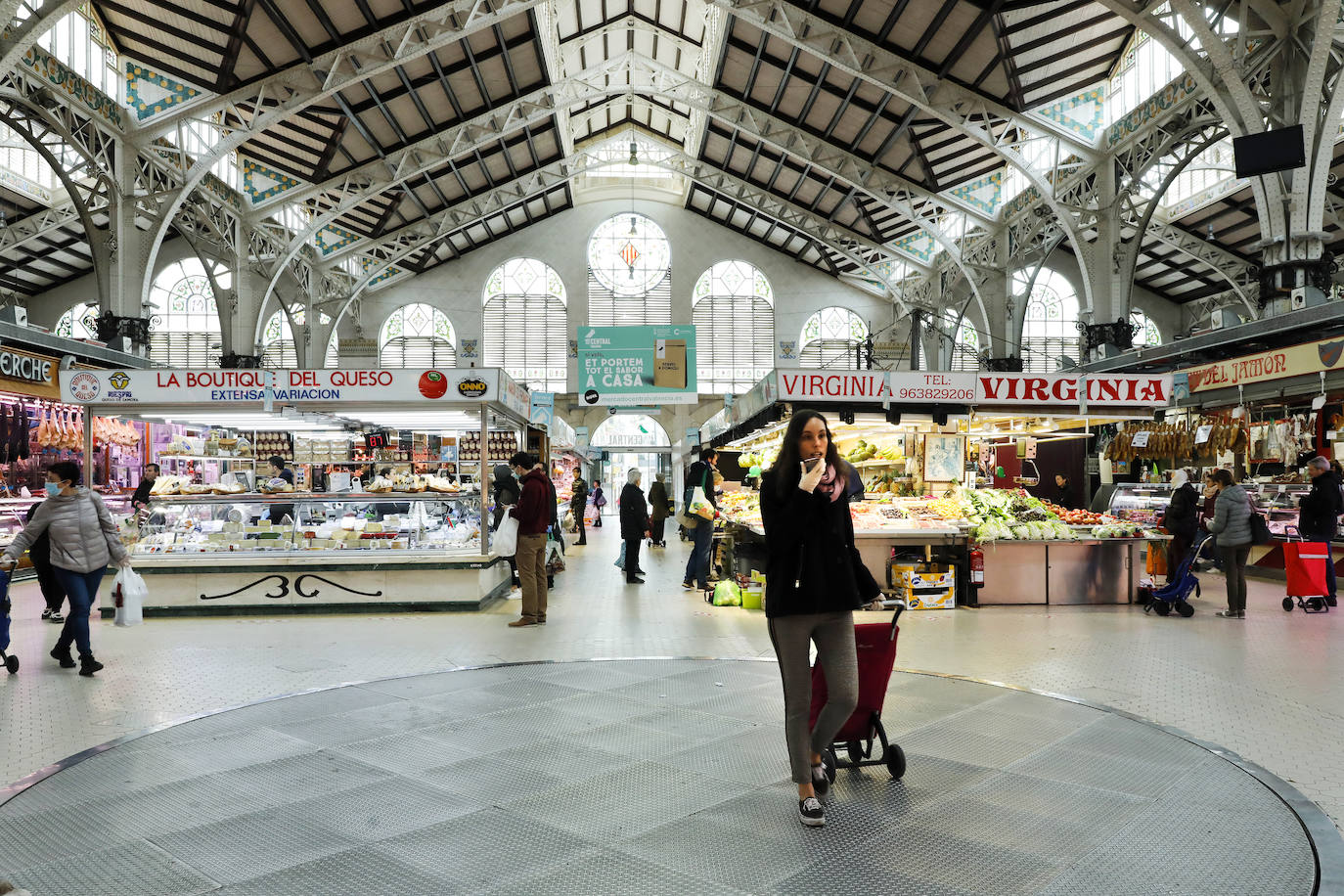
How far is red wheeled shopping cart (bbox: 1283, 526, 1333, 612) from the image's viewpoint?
26.7 ft

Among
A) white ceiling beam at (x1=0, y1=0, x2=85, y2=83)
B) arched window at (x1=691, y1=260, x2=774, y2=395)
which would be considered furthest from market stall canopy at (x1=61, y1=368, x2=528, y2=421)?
arched window at (x1=691, y1=260, x2=774, y2=395)

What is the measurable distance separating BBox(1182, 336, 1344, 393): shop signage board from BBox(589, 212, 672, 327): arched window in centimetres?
1808

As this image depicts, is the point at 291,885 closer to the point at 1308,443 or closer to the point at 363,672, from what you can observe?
the point at 363,672

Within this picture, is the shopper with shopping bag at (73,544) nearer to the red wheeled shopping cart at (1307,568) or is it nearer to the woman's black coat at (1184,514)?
the woman's black coat at (1184,514)

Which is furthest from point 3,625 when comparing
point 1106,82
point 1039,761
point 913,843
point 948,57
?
point 1106,82

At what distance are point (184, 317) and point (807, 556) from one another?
90.7 ft

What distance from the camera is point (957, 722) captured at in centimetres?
451

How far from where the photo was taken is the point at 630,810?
10.9 feet

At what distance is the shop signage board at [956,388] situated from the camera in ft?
29.6

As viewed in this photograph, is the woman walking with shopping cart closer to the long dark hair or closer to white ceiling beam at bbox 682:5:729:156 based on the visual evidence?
the long dark hair

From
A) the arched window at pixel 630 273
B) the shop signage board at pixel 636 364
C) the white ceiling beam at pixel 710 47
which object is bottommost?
the shop signage board at pixel 636 364

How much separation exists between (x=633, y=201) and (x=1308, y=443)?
21.4 meters

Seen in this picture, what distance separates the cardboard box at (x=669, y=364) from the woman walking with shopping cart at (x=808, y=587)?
45.3 feet

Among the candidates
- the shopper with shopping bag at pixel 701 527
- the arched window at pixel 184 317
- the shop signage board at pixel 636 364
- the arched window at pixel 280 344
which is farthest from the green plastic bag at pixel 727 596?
the arched window at pixel 184 317
